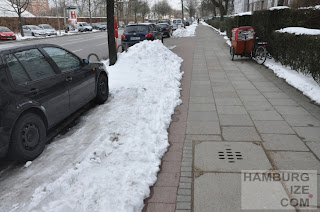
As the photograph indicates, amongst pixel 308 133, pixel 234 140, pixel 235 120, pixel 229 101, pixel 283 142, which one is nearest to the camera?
pixel 283 142

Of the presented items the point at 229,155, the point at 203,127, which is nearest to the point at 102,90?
the point at 203,127

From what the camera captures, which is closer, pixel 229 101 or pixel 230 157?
pixel 230 157

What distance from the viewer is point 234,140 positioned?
433 cm

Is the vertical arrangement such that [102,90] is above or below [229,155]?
above

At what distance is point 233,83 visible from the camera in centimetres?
803

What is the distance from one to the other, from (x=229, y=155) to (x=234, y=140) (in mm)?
530

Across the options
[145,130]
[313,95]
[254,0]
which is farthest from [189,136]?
[254,0]

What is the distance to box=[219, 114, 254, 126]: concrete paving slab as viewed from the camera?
5.00 metres

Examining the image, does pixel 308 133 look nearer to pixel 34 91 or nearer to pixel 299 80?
pixel 299 80

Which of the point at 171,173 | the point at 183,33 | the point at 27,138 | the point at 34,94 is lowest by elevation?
the point at 171,173

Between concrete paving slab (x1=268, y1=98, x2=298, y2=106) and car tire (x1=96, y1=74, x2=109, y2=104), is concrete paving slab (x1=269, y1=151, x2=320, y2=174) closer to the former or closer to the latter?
concrete paving slab (x1=268, y1=98, x2=298, y2=106)

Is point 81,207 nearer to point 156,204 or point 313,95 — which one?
point 156,204

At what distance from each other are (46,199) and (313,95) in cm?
593

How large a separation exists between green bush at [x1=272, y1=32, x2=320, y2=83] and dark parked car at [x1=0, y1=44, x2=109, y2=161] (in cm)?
546
